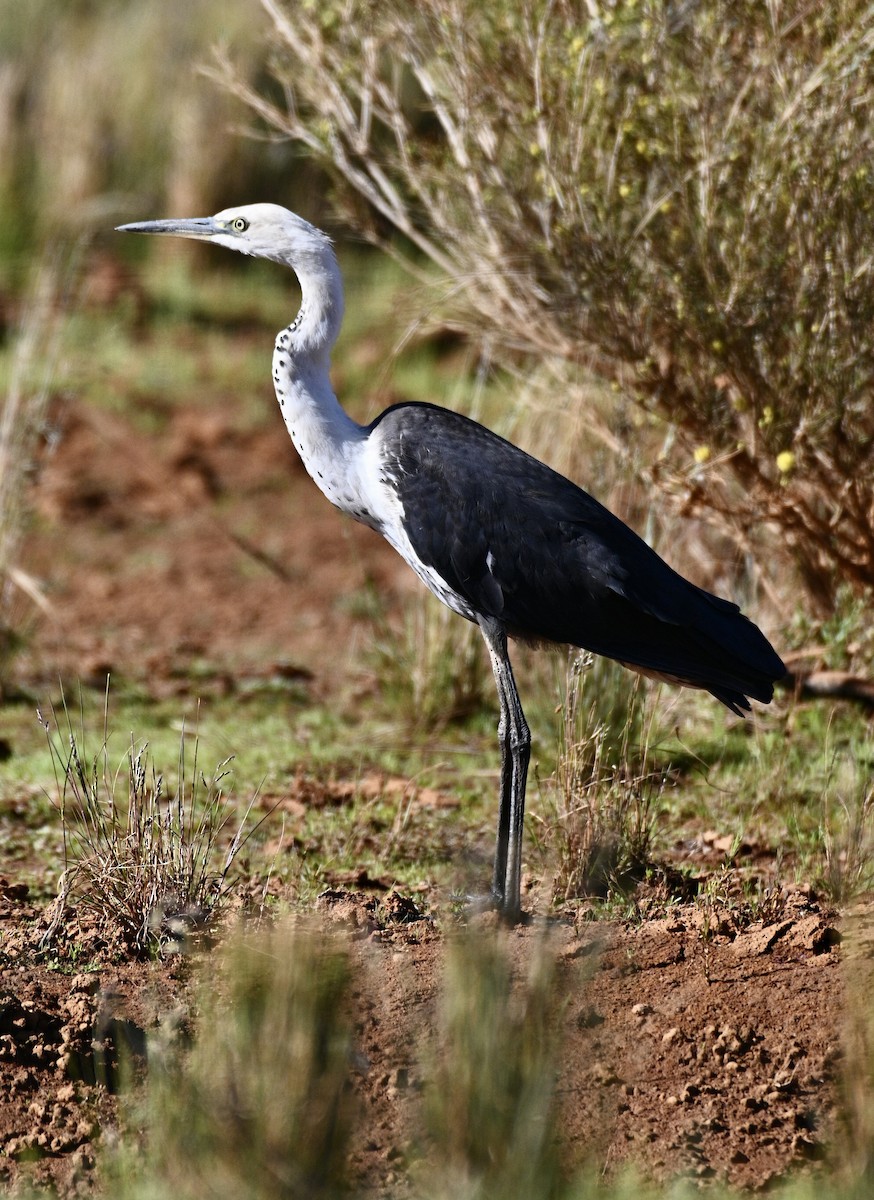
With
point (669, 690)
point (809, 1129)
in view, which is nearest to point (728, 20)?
point (669, 690)

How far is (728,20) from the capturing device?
5680mm

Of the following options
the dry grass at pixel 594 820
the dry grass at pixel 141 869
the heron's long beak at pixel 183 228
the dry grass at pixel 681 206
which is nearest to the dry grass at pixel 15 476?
the dry grass at pixel 681 206

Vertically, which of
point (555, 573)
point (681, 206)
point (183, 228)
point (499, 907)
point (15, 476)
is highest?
point (681, 206)

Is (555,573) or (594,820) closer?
(555,573)

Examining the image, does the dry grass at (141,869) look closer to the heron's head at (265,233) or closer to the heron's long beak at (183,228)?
the heron's head at (265,233)

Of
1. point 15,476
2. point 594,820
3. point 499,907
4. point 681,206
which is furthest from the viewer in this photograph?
point 15,476

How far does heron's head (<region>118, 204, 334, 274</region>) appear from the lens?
496 centimetres

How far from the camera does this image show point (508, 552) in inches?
185

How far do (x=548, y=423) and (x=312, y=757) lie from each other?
71.2 inches

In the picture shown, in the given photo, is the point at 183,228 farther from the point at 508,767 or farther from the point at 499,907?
the point at 499,907

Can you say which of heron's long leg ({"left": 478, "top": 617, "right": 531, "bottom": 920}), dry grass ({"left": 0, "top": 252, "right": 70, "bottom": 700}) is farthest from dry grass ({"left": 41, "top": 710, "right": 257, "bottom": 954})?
dry grass ({"left": 0, "top": 252, "right": 70, "bottom": 700})

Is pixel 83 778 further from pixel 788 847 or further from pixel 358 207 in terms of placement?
pixel 358 207

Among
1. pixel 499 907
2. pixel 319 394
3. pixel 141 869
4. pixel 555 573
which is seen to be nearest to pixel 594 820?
pixel 499 907

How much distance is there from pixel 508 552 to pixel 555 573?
0.51 feet
